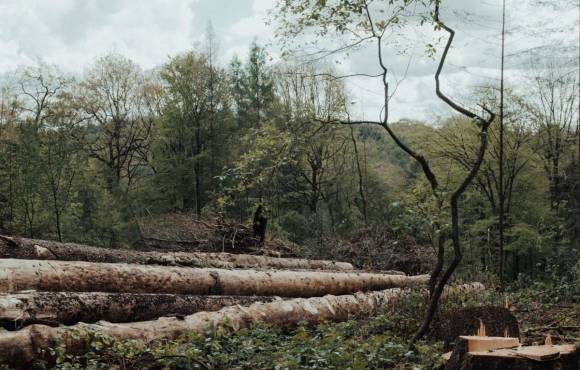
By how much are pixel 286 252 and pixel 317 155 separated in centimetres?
1571

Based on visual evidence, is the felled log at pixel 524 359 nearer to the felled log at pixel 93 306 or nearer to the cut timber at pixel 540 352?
the cut timber at pixel 540 352

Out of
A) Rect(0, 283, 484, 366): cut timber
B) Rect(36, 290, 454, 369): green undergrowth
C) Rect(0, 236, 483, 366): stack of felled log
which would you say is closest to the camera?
Rect(36, 290, 454, 369): green undergrowth

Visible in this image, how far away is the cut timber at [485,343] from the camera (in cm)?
502

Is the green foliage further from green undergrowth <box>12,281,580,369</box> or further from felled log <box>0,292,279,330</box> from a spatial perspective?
felled log <box>0,292,279,330</box>

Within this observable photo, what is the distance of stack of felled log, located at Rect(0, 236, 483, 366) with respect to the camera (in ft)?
20.0

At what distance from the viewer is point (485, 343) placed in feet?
16.9

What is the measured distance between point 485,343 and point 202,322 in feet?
11.6

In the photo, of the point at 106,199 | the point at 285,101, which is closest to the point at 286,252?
the point at 106,199

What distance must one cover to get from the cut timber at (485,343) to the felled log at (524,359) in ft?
0.57

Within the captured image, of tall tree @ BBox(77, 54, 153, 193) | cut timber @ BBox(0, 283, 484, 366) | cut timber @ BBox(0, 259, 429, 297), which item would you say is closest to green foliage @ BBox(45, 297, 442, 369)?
cut timber @ BBox(0, 283, 484, 366)

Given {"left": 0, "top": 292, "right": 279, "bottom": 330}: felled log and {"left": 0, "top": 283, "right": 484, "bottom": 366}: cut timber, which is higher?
{"left": 0, "top": 292, "right": 279, "bottom": 330}: felled log

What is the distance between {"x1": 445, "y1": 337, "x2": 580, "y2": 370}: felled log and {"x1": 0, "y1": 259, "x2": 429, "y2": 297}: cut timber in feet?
17.7

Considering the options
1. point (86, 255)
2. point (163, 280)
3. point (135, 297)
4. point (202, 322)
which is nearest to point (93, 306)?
point (135, 297)

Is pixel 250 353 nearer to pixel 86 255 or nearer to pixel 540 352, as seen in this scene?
pixel 540 352
